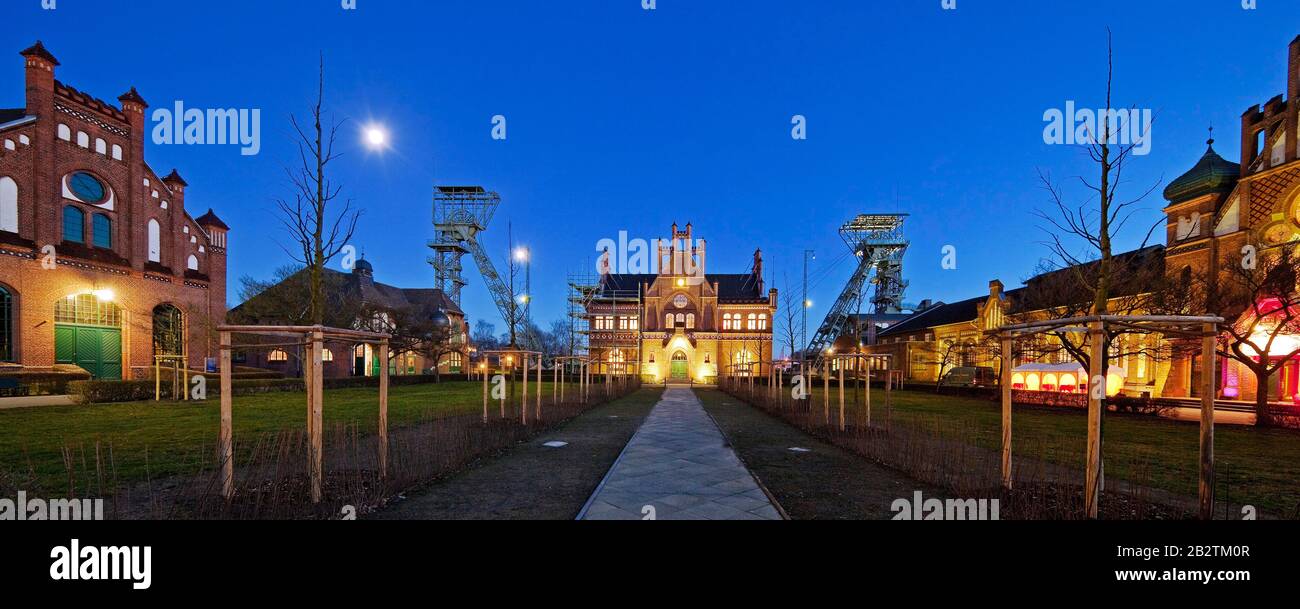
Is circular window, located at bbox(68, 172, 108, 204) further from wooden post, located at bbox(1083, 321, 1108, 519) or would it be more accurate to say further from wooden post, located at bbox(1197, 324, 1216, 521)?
wooden post, located at bbox(1197, 324, 1216, 521)

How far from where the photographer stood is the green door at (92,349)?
25906mm

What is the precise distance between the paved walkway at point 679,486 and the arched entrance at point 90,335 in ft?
115

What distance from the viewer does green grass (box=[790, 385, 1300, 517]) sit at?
837 cm

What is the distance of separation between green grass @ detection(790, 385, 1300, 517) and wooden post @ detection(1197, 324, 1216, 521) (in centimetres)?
51

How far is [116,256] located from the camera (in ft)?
94.0

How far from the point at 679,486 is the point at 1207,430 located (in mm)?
6650

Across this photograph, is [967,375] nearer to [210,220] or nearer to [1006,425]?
[1006,425]

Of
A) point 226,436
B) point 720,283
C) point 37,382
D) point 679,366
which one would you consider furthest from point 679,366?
point 226,436

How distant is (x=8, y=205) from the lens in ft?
79.8

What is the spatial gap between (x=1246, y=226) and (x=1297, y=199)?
6.21 ft
